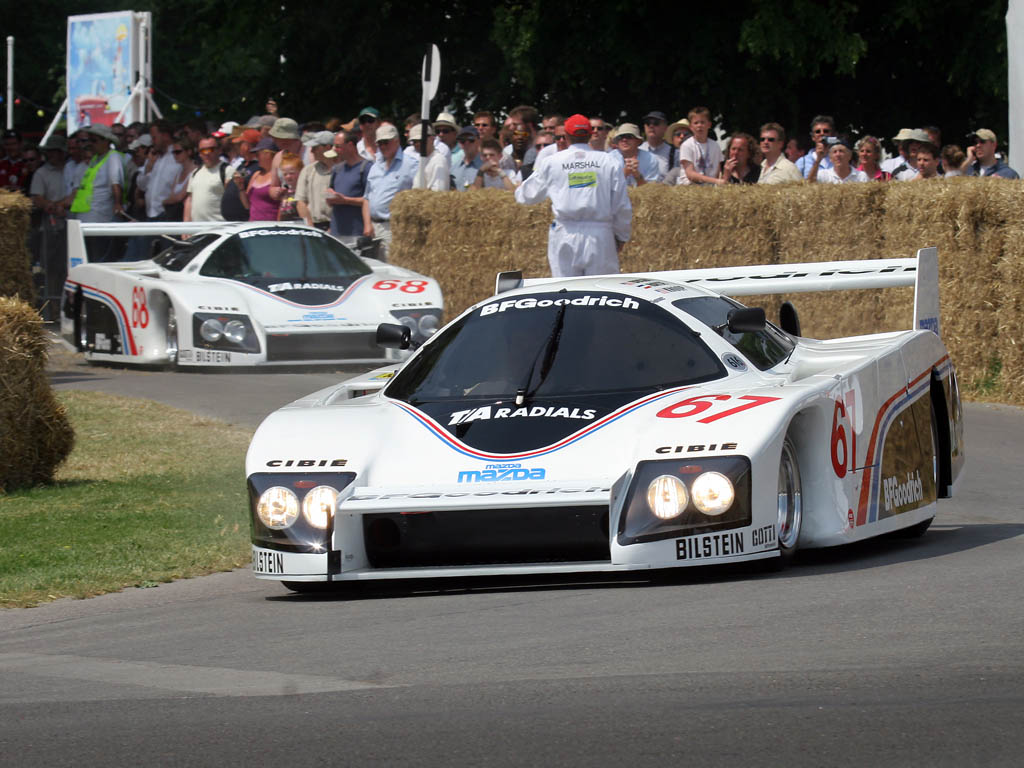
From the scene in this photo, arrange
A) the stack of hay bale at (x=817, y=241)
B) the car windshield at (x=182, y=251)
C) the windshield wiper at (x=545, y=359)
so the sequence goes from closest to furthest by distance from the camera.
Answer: the windshield wiper at (x=545, y=359), the stack of hay bale at (x=817, y=241), the car windshield at (x=182, y=251)

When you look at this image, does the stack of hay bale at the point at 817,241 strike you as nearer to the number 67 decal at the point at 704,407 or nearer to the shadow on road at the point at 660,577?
the shadow on road at the point at 660,577

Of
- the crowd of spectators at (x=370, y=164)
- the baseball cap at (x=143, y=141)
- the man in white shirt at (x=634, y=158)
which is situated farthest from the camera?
the baseball cap at (x=143, y=141)

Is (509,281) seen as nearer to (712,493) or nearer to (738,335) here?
(738,335)

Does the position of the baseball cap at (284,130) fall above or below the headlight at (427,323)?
above

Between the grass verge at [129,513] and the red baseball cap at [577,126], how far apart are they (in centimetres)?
340

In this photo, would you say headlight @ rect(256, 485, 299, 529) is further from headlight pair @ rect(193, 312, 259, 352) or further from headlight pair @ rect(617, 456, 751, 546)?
headlight pair @ rect(193, 312, 259, 352)

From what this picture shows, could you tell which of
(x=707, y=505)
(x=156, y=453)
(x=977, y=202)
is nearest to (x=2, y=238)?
(x=156, y=453)

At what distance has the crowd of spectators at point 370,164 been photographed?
16500 mm

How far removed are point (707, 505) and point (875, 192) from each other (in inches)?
348

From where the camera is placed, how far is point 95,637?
6238mm

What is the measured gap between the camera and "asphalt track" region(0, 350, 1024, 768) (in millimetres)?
4270

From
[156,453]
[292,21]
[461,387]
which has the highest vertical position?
[292,21]

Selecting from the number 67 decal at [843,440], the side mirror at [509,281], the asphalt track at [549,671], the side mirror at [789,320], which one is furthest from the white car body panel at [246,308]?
the number 67 decal at [843,440]

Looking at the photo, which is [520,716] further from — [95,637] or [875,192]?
[875,192]
